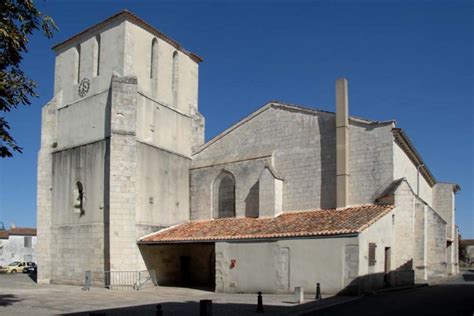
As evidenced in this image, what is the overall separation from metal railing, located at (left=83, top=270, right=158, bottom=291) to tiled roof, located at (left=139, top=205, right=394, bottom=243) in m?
1.74

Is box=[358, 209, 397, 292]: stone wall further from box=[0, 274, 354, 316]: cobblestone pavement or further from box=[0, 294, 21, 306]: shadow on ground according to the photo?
box=[0, 294, 21, 306]: shadow on ground

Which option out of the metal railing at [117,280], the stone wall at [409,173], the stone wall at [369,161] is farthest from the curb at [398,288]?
the metal railing at [117,280]

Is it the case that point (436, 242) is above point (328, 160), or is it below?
below

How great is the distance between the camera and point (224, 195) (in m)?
27.2

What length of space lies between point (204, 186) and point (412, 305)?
1522 centimetres

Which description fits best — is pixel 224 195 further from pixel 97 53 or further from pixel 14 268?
pixel 14 268

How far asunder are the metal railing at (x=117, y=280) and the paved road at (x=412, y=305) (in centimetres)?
1158

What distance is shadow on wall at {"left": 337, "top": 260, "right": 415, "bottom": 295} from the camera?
18197 mm

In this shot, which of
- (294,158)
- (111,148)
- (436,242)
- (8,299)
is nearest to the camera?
(8,299)

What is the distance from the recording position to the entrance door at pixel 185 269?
27328 mm

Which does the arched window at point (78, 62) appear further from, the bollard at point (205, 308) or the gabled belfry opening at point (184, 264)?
the bollard at point (205, 308)

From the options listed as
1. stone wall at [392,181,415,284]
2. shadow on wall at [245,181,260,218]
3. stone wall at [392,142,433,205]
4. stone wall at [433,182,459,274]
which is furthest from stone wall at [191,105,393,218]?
stone wall at [433,182,459,274]

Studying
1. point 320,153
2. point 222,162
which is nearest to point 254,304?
point 320,153

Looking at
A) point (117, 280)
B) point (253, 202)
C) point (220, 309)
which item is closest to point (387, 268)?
point (253, 202)
